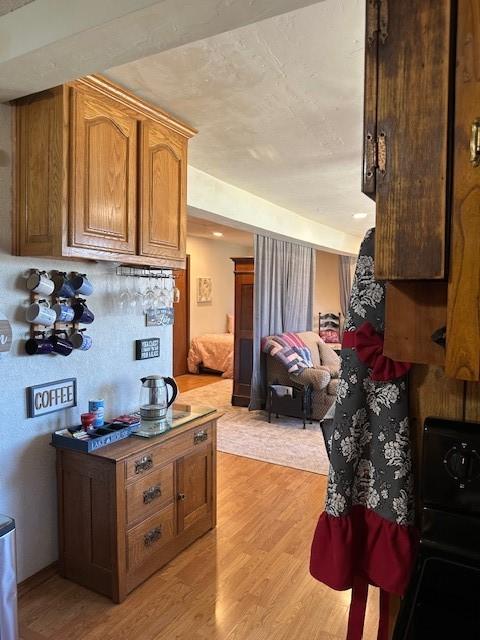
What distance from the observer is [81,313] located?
221cm

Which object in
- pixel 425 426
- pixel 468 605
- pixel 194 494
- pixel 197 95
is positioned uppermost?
pixel 197 95

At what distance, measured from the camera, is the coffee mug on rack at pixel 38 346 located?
2.04 metres

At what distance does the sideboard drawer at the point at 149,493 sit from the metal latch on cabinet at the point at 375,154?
1.80m

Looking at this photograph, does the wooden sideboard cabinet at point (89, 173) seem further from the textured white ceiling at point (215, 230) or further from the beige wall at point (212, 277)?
the beige wall at point (212, 277)

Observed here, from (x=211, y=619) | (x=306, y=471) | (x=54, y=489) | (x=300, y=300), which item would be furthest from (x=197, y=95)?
(x=300, y=300)

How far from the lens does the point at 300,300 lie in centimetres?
612

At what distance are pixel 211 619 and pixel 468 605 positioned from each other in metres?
1.59

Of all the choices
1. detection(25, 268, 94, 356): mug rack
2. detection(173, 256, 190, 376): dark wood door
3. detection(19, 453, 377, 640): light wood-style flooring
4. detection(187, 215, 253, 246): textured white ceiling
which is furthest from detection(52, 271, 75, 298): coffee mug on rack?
detection(173, 256, 190, 376): dark wood door

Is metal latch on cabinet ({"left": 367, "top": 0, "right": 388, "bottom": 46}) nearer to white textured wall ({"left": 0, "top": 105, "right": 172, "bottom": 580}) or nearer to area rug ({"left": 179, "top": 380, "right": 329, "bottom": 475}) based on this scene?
white textured wall ({"left": 0, "top": 105, "right": 172, "bottom": 580})

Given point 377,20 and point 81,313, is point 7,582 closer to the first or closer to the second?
point 81,313

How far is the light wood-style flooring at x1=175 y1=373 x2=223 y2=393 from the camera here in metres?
6.78

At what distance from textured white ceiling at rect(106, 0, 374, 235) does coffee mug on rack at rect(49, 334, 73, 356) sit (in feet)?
3.98

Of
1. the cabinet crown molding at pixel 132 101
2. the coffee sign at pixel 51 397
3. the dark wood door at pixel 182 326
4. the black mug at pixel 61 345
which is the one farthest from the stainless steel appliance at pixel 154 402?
the dark wood door at pixel 182 326

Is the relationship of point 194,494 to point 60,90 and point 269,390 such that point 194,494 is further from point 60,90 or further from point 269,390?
point 269,390
